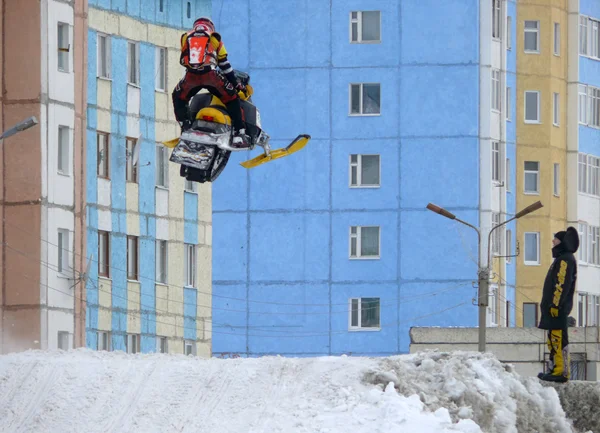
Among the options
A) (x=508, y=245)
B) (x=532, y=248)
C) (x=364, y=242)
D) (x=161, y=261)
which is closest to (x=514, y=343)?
(x=161, y=261)

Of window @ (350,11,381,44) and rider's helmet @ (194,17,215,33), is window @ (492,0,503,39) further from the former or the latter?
rider's helmet @ (194,17,215,33)

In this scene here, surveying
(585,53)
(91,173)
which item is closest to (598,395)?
(91,173)

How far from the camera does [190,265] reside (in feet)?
221

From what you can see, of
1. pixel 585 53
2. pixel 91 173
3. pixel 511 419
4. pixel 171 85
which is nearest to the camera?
pixel 511 419

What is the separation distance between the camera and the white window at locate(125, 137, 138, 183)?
62625mm

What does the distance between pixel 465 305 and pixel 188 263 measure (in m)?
10.6

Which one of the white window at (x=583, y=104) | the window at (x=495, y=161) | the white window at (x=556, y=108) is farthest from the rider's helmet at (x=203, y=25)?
the white window at (x=583, y=104)

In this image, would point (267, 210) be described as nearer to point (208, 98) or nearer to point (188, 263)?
point (188, 263)

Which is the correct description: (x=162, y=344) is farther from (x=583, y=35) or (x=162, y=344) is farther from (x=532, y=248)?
(x=583, y=35)

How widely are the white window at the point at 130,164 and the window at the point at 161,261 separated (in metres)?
2.49

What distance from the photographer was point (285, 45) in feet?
241

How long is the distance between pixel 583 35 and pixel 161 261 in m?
23.0

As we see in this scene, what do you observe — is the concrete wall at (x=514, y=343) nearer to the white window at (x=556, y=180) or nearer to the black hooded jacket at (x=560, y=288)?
Answer: the white window at (x=556, y=180)

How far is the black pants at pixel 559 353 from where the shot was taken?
30.6 metres
